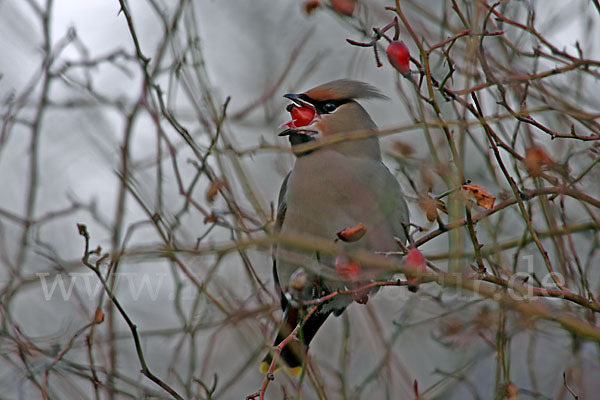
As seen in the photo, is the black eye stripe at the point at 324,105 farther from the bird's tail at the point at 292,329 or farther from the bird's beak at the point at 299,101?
the bird's tail at the point at 292,329

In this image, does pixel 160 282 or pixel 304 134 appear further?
pixel 160 282

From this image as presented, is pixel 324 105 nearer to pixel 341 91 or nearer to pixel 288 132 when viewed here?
pixel 341 91

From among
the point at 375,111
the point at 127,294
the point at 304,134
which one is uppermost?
the point at 375,111

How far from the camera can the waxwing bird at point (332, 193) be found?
3.47 metres

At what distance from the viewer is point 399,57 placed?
7.01 feet

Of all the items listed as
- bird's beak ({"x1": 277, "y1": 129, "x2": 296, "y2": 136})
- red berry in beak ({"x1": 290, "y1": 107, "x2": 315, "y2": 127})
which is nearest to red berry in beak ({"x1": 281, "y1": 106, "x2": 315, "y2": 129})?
red berry in beak ({"x1": 290, "y1": 107, "x2": 315, "y2": 127})

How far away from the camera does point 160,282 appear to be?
15.1 feet

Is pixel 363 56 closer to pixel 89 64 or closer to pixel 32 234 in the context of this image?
pixel 89 64

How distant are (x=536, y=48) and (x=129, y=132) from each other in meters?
1.79

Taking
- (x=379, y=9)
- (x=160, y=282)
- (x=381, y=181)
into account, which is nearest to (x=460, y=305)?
(x=381, y=181)

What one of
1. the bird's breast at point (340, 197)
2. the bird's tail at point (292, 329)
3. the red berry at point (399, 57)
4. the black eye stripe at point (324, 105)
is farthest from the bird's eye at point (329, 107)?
the red berry at point (399, 57)

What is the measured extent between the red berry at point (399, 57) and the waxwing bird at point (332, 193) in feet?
4.26

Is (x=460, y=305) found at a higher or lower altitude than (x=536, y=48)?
lower

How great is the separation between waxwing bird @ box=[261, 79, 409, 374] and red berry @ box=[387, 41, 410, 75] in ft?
4.26
